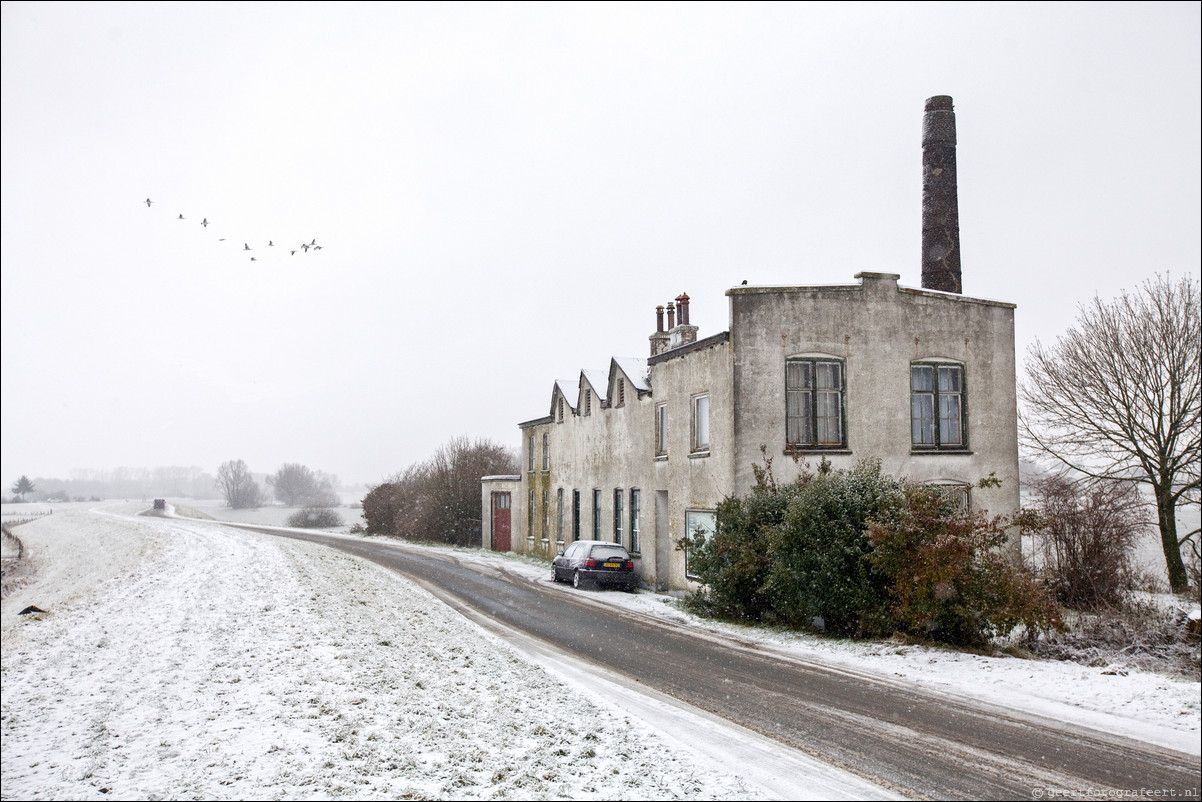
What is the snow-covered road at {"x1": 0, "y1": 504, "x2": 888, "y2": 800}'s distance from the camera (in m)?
7.06

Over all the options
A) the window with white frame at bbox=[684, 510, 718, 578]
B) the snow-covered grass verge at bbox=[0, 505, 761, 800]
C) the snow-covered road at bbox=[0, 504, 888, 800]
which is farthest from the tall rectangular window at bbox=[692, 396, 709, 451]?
the snow-covered road at bbox=[0, 504, 888, 800]

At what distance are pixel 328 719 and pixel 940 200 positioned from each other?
75.4ft

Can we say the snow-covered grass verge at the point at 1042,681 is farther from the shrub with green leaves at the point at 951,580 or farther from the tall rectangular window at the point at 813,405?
the tall rectangular window at the point at 813,405

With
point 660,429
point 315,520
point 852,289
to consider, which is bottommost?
point 315,520

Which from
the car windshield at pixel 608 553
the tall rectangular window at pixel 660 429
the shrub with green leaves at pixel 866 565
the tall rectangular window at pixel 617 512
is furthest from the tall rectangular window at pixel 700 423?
the tall rectangular window at pixel 617 512

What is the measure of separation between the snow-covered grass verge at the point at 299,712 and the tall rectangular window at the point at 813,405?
9.27 m

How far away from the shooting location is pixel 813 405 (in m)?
20.1

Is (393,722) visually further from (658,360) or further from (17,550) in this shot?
(17,550)

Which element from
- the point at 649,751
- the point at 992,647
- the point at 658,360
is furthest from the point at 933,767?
the point at 658,360

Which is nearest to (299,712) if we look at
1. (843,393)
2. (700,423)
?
(700,423)

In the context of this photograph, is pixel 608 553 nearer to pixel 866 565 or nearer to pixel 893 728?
pixel 866 565

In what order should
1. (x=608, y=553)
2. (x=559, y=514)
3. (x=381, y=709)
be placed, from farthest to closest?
(x=559, y=514) < (x=608, y=553) < (x=381, y=709)

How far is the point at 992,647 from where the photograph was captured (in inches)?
526

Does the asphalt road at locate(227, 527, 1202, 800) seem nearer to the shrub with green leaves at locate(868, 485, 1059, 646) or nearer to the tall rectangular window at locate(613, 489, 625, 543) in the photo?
the shrub with green leaves at locate(868, 485, 1059, 646)
